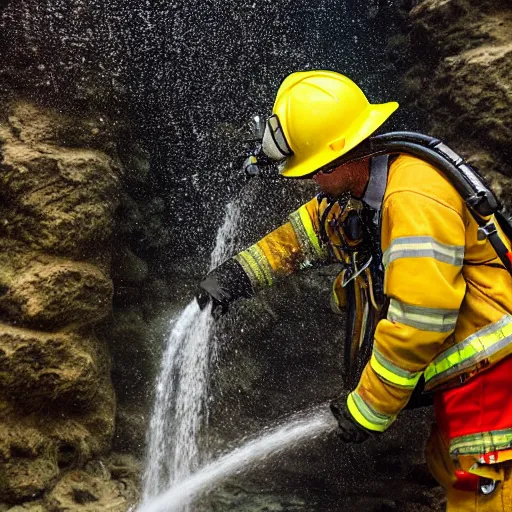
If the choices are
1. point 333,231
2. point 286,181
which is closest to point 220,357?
point 286,181

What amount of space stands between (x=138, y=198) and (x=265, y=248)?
174 cm

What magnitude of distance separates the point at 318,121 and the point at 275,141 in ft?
0.61

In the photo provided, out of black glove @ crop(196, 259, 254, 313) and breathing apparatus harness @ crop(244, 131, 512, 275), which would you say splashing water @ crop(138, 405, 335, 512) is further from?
breathing apparatus harness @ crop(244, 131, 512, 275)

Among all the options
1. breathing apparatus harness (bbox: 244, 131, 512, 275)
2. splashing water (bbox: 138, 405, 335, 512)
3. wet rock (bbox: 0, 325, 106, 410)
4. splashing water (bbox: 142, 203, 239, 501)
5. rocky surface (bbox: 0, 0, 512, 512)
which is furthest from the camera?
splashing water (bbox: 142, 203, 239, 501)

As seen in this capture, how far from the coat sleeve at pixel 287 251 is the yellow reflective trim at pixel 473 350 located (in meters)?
0.87

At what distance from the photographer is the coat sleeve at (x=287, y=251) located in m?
2.42

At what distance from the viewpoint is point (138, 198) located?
384cm

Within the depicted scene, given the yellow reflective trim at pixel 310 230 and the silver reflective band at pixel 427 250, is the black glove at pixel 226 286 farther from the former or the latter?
the silver reflective band at pixel 427 250

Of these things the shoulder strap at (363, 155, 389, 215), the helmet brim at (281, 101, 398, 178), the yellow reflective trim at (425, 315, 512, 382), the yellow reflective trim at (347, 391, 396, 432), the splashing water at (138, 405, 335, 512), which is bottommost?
the splashing water at (138, 405, 335, 512)

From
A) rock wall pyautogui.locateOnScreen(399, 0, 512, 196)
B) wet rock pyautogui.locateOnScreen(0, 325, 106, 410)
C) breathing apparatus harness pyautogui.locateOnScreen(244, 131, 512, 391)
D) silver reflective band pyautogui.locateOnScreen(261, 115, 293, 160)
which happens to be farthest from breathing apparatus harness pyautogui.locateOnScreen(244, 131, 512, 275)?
rock wall pyautogui.locateOnScreen(399, 0, 512, 196)

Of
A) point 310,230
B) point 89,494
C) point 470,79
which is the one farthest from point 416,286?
point 470,79

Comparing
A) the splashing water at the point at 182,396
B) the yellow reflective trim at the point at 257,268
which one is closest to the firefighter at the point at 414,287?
the yellow reflective trim at the point at 257,268

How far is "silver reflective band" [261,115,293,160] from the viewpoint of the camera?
1951 millimetres

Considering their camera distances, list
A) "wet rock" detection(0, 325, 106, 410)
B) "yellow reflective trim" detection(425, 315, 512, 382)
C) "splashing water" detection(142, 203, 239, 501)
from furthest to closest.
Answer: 1. "splashing water" detection(142, 203, 239, 501)
2. "wet rock" detection(0, 325, 106, 410)
3. "yellow reflective trim" detection(425, 315, 512, 382)
